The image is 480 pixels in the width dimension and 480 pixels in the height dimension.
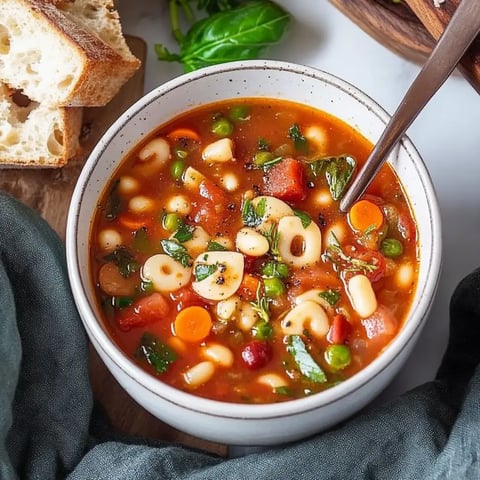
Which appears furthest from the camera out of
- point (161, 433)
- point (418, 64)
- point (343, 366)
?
point (418, 64)

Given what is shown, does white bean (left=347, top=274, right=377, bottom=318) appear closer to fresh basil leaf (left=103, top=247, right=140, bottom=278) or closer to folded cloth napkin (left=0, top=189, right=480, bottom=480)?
folded cloth napkin (left=0, top=189, right=480, bottom=480)

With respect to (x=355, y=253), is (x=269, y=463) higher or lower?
lower

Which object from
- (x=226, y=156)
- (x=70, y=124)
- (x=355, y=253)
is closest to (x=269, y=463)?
(x=355, y=253)

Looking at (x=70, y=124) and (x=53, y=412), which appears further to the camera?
(x=70, y=124)

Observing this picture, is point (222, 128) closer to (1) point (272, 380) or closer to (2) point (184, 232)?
(2) point (184, 232)

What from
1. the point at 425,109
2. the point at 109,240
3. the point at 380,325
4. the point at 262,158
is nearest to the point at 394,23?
the point at 425,109

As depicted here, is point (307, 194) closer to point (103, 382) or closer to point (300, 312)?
point (300, 312)
